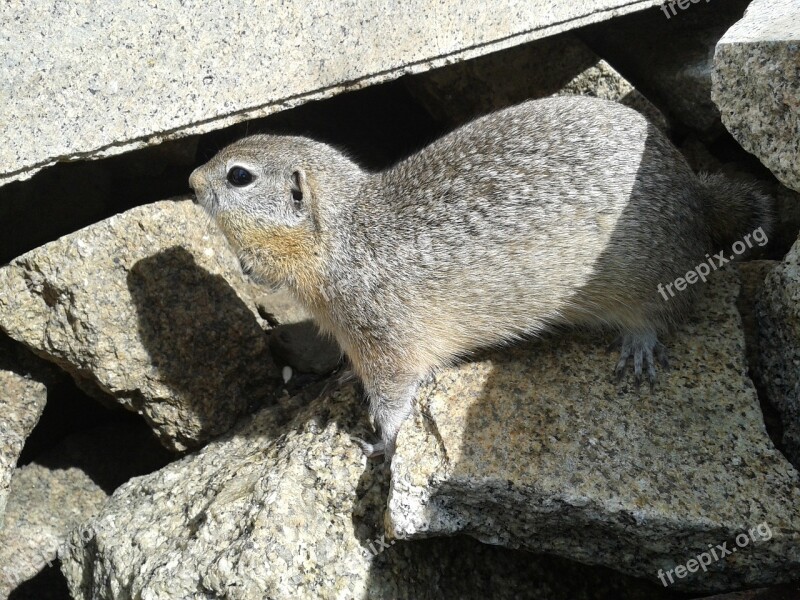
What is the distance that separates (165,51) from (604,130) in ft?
9.06

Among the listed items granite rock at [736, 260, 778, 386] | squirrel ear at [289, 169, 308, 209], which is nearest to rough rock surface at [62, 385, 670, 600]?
squirrel ear at [289, 169, 308, 209]

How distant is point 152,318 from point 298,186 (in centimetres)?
142

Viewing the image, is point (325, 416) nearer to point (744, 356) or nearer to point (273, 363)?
point (273, 363)

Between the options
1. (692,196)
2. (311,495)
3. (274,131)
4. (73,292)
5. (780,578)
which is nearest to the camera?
(780,578)

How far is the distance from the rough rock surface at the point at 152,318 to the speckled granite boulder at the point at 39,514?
2.44 feet

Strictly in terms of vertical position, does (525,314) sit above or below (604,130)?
below

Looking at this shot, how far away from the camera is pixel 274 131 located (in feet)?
24.3

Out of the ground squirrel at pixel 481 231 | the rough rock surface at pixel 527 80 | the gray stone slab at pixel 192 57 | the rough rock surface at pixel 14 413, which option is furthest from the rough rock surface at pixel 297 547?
the rough rock surface at pixel 527 80

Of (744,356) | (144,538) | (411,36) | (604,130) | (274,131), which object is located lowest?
(144,538)

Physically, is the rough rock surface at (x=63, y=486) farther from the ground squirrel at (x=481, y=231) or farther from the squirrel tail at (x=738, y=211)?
the squirrel tail at (x=738, y=211)

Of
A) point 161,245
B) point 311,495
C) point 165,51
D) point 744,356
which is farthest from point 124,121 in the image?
point 744,356

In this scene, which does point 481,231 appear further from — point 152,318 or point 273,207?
point 152,318

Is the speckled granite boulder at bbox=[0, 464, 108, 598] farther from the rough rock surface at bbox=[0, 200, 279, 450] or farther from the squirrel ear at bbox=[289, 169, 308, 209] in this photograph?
the squirrel ear at bbox=[289, 169, 308, 209]

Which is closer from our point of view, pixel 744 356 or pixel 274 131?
pixel 744 356
